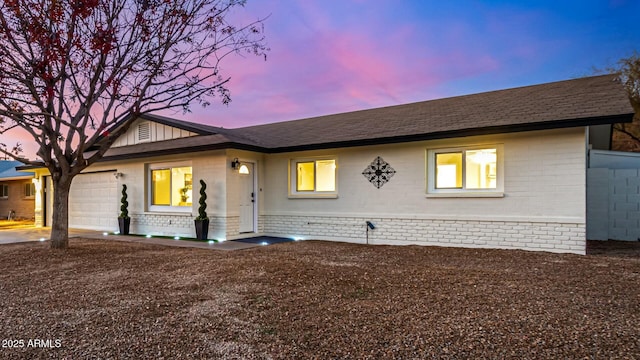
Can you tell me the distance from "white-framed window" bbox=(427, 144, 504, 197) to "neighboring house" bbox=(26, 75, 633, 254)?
0.02 meters

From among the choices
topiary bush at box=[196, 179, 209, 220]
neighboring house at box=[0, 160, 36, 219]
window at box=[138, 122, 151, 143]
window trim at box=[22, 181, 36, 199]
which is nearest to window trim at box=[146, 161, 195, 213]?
topiary bush at box=[196, 179, 209, 220]

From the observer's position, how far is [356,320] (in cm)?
357

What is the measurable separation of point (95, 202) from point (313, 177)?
8462 millimetres

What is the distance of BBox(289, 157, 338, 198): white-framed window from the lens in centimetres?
1031

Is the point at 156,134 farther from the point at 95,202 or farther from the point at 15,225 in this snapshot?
the point at 15,225

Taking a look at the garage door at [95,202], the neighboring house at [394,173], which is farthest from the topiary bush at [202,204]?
the garage door at [95,202]

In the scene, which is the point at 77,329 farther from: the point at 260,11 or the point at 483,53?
the point at 483,53

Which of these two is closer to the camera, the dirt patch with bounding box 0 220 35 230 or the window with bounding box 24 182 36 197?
the dirt patch with bounding box 0 220 35 230

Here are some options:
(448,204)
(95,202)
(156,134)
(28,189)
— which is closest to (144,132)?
(156,134)

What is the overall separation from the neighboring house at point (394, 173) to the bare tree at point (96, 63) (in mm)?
2046

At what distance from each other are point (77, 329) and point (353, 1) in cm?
1006

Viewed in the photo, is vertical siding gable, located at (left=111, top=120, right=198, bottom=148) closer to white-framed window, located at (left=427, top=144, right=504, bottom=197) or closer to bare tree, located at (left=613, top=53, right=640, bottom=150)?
white-framed window, located at (left=427, top=144, right=504, bottom=197)

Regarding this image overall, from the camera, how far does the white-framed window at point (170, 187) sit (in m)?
11.0

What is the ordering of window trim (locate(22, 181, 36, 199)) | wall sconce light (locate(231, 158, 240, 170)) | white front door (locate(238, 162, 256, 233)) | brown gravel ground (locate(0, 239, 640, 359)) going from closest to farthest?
brown gravel ground (locate(0, 239, 640, 359)) < wall sconce light (locate(231, 158, 240, 170)) < white front door (locate(238, 162, 256, 233)) < window trim (locate(22, 181, 36, 199))
